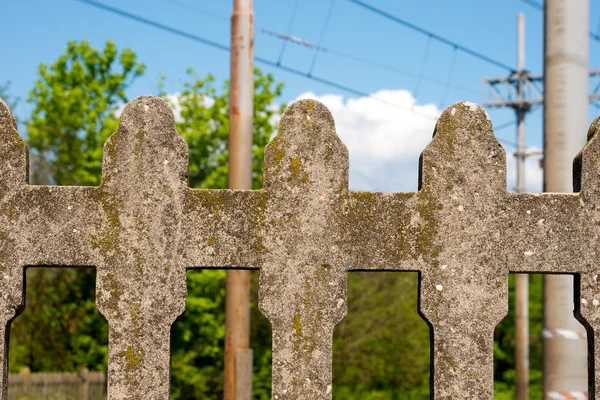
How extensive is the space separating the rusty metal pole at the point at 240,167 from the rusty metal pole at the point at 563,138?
273 cm

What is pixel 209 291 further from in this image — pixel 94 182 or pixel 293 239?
pixel 293 239

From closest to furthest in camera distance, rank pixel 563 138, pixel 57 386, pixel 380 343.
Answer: pixel 563 138 → pixel 57 386 → pixel 380 343

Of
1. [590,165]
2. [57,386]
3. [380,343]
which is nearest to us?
[590,165]

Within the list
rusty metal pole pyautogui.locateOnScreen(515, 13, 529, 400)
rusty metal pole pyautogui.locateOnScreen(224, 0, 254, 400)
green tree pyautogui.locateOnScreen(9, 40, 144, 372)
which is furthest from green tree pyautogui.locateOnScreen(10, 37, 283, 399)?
rusty metal pole pyautogui.locateOnScreen(224, 0, 254, 400)

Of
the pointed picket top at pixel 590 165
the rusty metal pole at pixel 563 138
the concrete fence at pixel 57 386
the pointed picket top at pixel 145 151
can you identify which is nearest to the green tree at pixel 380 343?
the concrete fence at pixel 57 386

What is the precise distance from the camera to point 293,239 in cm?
425

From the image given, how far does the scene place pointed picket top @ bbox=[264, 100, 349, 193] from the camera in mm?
4262

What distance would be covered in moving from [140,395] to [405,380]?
72.4 feet

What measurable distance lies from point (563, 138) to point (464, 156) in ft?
6.34

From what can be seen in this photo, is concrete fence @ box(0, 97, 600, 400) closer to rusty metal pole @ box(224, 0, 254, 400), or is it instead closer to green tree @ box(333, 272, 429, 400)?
rusty metal pole @ box(224, 0, 254, 400)

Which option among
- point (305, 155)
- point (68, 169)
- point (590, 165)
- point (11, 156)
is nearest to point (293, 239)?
point (305, 155)

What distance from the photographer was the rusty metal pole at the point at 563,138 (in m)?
5.66

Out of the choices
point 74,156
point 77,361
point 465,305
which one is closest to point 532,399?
point 77,361

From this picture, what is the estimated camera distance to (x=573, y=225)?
4332 mm
